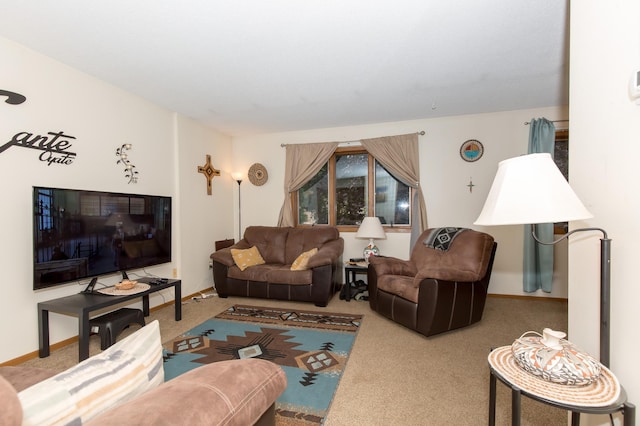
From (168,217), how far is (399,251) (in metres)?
3.11

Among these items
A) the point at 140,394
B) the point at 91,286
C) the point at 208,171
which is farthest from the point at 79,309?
the point at 208,171

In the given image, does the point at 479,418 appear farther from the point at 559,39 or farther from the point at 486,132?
the point at 486,132

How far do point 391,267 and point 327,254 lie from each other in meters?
0.84

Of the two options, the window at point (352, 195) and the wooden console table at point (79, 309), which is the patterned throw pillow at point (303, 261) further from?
the wooden console table at point (79, 309)

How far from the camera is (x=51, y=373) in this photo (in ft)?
4.01

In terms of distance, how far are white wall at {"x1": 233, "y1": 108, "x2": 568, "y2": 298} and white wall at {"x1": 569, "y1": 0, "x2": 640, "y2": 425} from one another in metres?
2.87

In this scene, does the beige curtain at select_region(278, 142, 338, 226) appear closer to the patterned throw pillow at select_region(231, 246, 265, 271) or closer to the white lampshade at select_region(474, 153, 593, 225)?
the patterned throw pillow at select_region(231, 246, 265, 271)

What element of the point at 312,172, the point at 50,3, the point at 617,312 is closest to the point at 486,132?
the point at 312,172

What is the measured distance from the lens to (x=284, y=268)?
154 inches

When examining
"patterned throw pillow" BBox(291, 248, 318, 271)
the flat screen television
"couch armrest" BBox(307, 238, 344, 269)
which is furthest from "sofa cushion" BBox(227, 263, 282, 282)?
the flat screen television

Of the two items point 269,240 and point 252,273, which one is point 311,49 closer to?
point 252,273

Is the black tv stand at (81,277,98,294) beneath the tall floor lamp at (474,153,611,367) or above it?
beneath

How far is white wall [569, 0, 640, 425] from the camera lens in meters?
1.03

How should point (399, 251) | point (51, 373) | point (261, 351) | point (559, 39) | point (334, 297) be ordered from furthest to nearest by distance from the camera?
point (399, 251) < point (334, 297) < point (261, 351) < point (559, 39) < point (51, 373)
